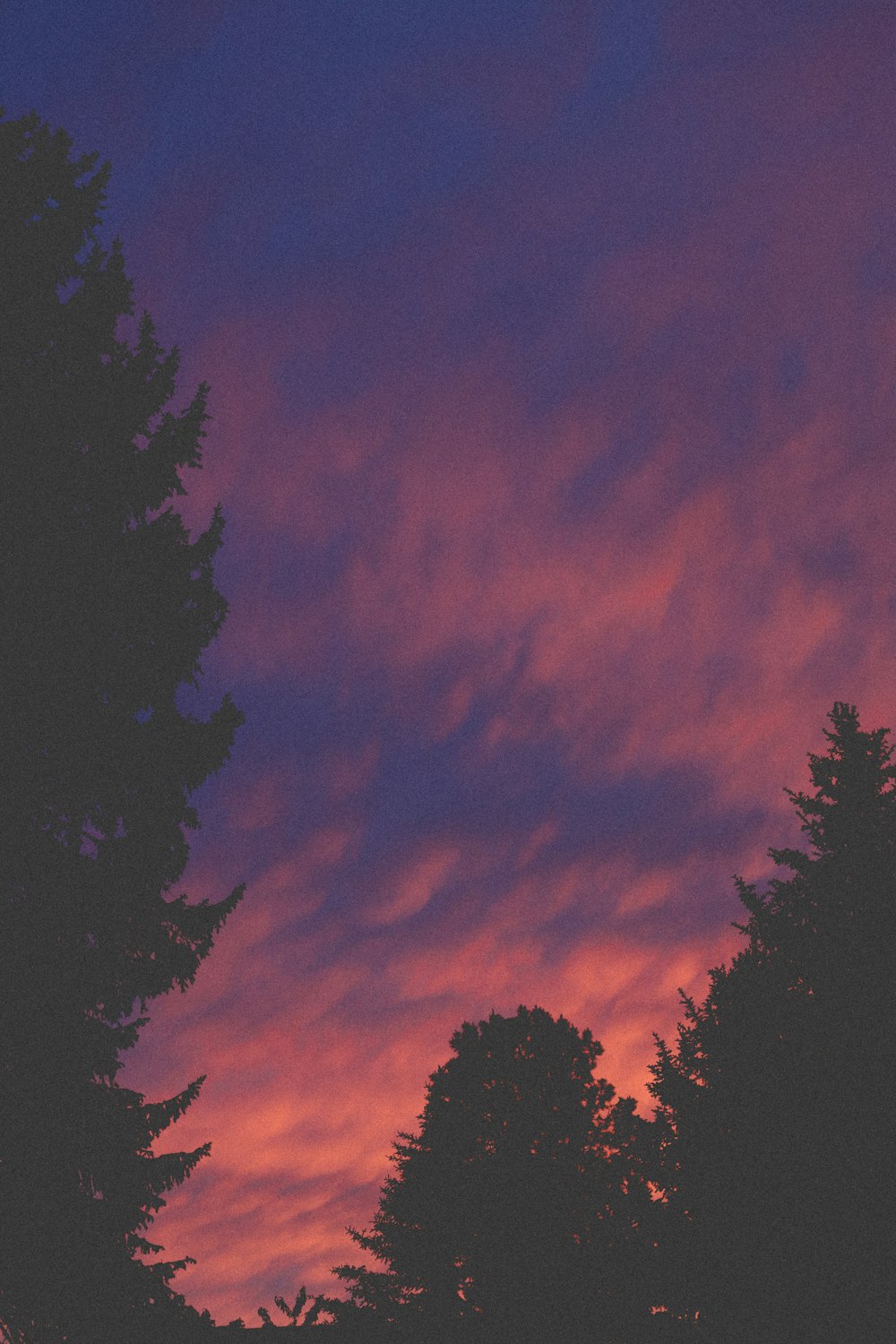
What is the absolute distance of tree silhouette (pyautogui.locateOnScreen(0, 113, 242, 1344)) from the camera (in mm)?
8078

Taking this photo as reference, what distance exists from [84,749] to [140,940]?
2.28 metres

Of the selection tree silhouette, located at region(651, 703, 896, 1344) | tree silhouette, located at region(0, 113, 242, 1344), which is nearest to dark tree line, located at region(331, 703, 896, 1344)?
tree silhouette, located at region(651, 703, 896, 1344)

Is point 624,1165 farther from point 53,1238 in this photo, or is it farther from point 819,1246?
point 53,1238

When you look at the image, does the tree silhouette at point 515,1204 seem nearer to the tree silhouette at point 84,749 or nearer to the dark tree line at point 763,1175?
the dark tree line at point 763,1175

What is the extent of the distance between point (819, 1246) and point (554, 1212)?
52.7 feet

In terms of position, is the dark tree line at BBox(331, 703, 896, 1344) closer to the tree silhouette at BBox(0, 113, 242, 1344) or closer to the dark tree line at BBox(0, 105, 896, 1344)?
the dark tree line at BBox(0, 105, 896, 1344)

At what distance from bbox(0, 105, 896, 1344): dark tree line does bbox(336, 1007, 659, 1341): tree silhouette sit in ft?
18.2

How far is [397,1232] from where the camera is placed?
28.2 m

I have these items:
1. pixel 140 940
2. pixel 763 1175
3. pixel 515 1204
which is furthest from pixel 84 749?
pixel 515 1204

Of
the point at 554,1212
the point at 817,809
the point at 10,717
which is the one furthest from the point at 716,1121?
the point at 554,1212

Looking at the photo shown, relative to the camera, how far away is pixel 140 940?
9977 mm

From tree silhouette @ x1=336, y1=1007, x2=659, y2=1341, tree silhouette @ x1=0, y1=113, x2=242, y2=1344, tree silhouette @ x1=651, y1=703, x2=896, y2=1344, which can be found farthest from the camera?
tree silhouette @ x1=336, y1=1007, x2=659, y2=1341

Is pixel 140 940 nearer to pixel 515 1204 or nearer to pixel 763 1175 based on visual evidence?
pixel 763 1175

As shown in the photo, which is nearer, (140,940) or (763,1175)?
(140,940)
